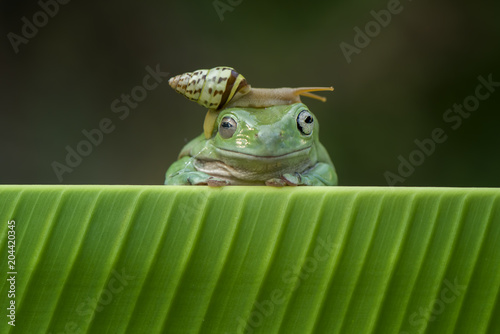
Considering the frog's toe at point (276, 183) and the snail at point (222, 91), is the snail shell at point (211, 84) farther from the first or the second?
the frog's toe at point (276, 183)

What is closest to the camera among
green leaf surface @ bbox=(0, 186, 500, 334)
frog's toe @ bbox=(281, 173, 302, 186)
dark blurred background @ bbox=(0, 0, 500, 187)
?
green leaf surface @ bbox=(0, 186, 500, 334)

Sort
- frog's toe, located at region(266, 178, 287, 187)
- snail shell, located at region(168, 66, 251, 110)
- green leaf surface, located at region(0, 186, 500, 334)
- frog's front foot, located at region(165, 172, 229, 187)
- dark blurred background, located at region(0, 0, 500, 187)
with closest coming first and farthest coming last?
1. green leaf surface, located at region(0, 186, 500, 334)
2. frog's toe, located at region(266, 178, 287, 187)
3. snail shell, located at region(168, 66, 251, 110)
4. frog's front foot, located at region(165, 172, 229, 187)
5. dark blurred background, located at region(0, 0, 500, 187)

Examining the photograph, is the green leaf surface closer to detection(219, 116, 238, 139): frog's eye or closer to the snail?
the snail

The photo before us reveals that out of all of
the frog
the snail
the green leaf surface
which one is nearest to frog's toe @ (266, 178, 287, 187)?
the green leaf surface

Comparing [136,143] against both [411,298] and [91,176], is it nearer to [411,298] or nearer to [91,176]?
[91,176]

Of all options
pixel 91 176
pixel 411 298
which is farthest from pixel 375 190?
pixel 91 176

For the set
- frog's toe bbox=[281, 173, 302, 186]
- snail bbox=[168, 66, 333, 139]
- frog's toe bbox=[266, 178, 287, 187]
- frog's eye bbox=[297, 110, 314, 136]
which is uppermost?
snail bbox=[168, 66, 333, 139]

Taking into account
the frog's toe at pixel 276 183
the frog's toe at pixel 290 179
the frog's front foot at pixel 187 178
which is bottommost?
the frog's front foot at pixel 187 178

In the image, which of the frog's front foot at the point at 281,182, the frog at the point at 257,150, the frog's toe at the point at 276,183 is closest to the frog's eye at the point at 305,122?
the frog at the point at 257,150
